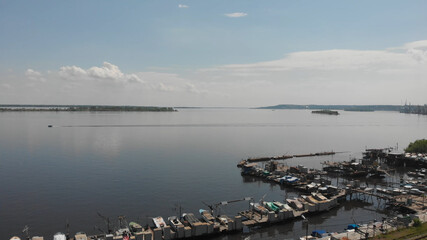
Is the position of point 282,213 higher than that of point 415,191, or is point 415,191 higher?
point 415,191

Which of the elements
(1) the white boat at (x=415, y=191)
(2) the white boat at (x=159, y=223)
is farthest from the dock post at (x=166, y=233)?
(1) the white boat at (x=415, y=191)

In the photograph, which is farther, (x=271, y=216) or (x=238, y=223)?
(x=271, y=216)

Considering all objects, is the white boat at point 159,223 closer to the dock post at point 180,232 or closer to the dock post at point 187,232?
the dock post at point 180,232

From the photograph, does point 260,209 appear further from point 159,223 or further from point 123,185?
point 123,185

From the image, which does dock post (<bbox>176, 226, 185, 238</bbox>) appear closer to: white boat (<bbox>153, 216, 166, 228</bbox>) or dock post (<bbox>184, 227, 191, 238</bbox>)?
dock post (<bbox>184, 227, 191, 238</bbox>)

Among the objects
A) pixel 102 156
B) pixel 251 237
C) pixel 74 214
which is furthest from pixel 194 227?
pixel 102 156

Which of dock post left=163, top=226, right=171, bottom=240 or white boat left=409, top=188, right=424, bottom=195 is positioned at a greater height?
white boat left=409, top=188, right=424, bottom=195

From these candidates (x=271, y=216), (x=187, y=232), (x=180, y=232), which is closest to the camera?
(x=180, y=232)

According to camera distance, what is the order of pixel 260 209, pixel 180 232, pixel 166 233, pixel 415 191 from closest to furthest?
pixel 166 233
pixel 180 232
pixel 260 209
pixel 415 191

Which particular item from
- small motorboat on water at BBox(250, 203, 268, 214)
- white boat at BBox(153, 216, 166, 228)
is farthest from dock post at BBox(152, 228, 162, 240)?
small motorboat on water at BBox(250, 203, 268, 214)

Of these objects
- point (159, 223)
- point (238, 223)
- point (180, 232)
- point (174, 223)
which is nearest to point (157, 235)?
point (180, 232)

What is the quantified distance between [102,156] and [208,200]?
1520 inches

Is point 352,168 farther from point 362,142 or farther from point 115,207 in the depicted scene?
point 362,142

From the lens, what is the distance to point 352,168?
58.3 m
